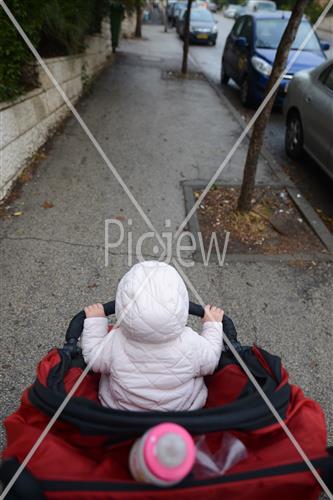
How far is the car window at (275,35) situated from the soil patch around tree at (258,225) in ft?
16.7

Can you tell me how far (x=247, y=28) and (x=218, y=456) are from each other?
981 cm

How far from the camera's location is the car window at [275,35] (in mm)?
8836

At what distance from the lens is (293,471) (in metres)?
1.29

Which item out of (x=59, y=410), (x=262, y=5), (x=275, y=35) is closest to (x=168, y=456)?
(x=59, y=410)

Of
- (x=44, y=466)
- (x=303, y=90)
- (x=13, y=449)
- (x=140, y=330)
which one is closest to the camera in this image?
(x=44, y=466)

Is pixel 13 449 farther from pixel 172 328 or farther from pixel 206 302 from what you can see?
pixel 206 302

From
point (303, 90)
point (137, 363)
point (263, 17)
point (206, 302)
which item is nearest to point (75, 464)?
point (137, 363)

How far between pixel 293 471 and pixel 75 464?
25.3 inches

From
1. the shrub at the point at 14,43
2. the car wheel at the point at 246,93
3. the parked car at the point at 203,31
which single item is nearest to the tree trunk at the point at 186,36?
the car wheel at the point at 246,93

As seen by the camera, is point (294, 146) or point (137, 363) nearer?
point (137, 363)

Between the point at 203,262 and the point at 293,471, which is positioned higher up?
the point at 293,471

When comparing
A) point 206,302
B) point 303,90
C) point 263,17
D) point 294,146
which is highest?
point 263,17

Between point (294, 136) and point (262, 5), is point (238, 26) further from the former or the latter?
point (262, 5)

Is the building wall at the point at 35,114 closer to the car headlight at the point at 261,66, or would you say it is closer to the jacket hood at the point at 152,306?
the car headlight at the point at 261,66
